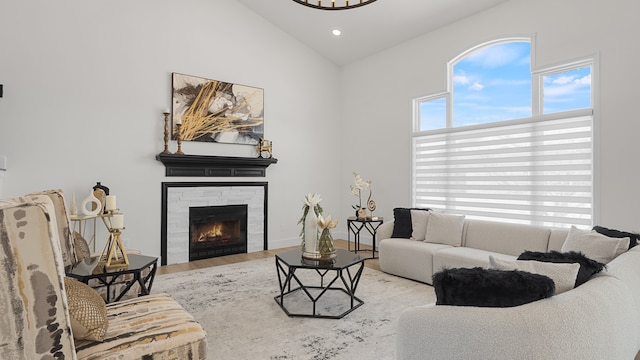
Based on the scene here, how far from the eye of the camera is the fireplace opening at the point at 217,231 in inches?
204

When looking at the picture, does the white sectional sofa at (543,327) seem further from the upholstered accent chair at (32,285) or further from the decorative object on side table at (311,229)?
the decorative object on side table at (311,229)

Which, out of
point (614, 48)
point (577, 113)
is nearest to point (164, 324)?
point (577, 113)

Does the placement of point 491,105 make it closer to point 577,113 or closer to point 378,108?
point 577,113

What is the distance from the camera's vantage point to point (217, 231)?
542cm

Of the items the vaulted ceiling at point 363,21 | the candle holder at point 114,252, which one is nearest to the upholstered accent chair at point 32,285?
the candle holder at point 114,252

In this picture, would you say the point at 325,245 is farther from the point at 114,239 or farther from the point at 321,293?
the point at 114,239

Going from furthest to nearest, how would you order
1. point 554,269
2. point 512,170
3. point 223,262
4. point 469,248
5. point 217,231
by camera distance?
point 217,231 < point 223,262 < point 512,170 < point 469,248 < point 554,269

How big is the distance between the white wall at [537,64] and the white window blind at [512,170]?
19 cm

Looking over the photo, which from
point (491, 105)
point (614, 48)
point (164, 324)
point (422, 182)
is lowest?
point (164, 324)

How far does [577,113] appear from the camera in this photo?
3.83 meters

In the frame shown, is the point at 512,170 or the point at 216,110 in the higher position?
the point at 216,110

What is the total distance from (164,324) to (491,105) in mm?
4553

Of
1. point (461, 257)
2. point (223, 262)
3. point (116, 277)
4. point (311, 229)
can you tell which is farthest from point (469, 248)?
point (116, 277)

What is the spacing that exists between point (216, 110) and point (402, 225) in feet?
10.6
